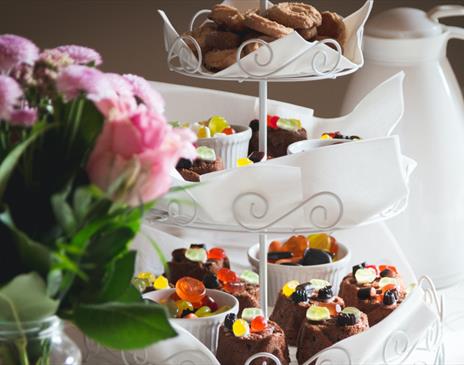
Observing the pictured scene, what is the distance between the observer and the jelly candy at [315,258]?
1.67 metres

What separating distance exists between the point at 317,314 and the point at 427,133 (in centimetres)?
67

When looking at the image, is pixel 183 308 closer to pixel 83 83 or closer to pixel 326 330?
pixel 326 330

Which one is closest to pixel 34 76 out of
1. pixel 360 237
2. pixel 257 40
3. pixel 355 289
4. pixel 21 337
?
pixel 21 337

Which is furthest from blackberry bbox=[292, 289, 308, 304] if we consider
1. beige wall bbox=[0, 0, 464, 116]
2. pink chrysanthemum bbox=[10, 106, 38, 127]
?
beige wall bbox=[0, 0, 464, 116]

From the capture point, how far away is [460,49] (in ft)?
7.75

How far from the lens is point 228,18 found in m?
1.41

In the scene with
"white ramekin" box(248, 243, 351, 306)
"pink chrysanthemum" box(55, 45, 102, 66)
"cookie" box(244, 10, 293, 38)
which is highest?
"pink chrysanthemum" box(55, 45, 102, 66)

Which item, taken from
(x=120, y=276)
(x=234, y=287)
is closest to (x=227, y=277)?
(x=234, y=287)

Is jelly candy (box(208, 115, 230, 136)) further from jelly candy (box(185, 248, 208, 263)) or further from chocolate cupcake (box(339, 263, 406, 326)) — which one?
chocolate cupcake (box(339, 263, 406, 326))

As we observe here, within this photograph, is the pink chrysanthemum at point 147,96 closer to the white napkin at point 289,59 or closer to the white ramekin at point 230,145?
the white napkin at point 289,59

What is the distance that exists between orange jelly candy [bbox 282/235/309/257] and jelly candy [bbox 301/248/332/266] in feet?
0.20

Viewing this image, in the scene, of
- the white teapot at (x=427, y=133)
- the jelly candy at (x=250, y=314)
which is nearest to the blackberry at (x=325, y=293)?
the jelly candy at (x=250, y=314)

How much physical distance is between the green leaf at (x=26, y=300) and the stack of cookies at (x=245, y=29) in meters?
0.65

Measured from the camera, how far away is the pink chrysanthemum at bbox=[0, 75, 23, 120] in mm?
764
